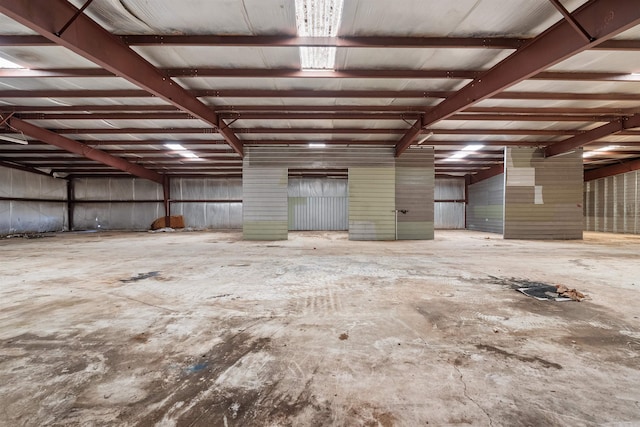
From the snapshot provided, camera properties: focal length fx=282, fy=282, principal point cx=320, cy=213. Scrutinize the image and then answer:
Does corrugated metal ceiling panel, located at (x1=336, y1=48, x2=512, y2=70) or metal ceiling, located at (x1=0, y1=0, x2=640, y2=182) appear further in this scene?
corrugated metal ceiling panel, located at (x1=336, y1=48, x2=512, y2=70)

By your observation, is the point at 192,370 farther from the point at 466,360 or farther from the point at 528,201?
the point at 528,201

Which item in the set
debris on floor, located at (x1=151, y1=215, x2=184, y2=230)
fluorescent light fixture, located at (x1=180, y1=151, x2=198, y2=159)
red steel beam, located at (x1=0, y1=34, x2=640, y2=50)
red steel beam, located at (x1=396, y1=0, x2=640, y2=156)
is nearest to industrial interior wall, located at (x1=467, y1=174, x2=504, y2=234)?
red steel beam, located at (x1=396, y1=0, x2=640, y2=156)

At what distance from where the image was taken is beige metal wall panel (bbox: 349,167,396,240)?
10.2 metres

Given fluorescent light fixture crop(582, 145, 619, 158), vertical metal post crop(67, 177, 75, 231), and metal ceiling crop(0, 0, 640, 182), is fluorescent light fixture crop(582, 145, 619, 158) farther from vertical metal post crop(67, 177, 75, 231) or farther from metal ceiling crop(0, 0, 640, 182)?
vertical metal post crop(67, 177, 75, 231)

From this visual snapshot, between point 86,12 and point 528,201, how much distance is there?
42.9 ft

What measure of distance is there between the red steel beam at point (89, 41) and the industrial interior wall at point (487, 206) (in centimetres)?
1447

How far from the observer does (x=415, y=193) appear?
10367 millimetres

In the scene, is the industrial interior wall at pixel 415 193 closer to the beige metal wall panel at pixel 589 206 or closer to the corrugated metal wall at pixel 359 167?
the corrugated metal wall at pixel 359 167

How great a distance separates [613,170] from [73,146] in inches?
929

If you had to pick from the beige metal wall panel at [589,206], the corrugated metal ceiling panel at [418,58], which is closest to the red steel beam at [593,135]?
the corrugated metal ceiling panel at [418,58]

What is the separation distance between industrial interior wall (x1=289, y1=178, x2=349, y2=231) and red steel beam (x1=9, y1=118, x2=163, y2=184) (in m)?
7.94

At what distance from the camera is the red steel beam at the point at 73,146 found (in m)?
8.02

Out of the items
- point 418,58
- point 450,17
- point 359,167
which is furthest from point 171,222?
point 450,17

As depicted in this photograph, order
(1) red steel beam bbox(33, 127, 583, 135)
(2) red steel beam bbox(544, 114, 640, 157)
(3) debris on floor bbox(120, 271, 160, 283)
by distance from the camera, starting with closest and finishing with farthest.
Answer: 1. (3) debris on floor bbox(120, 271, 160, 283)
2. (2) red steel beam bbox(544, 114, 640, 157)
3. (1) red steel beam bbox(33, 127, 583, 135)
